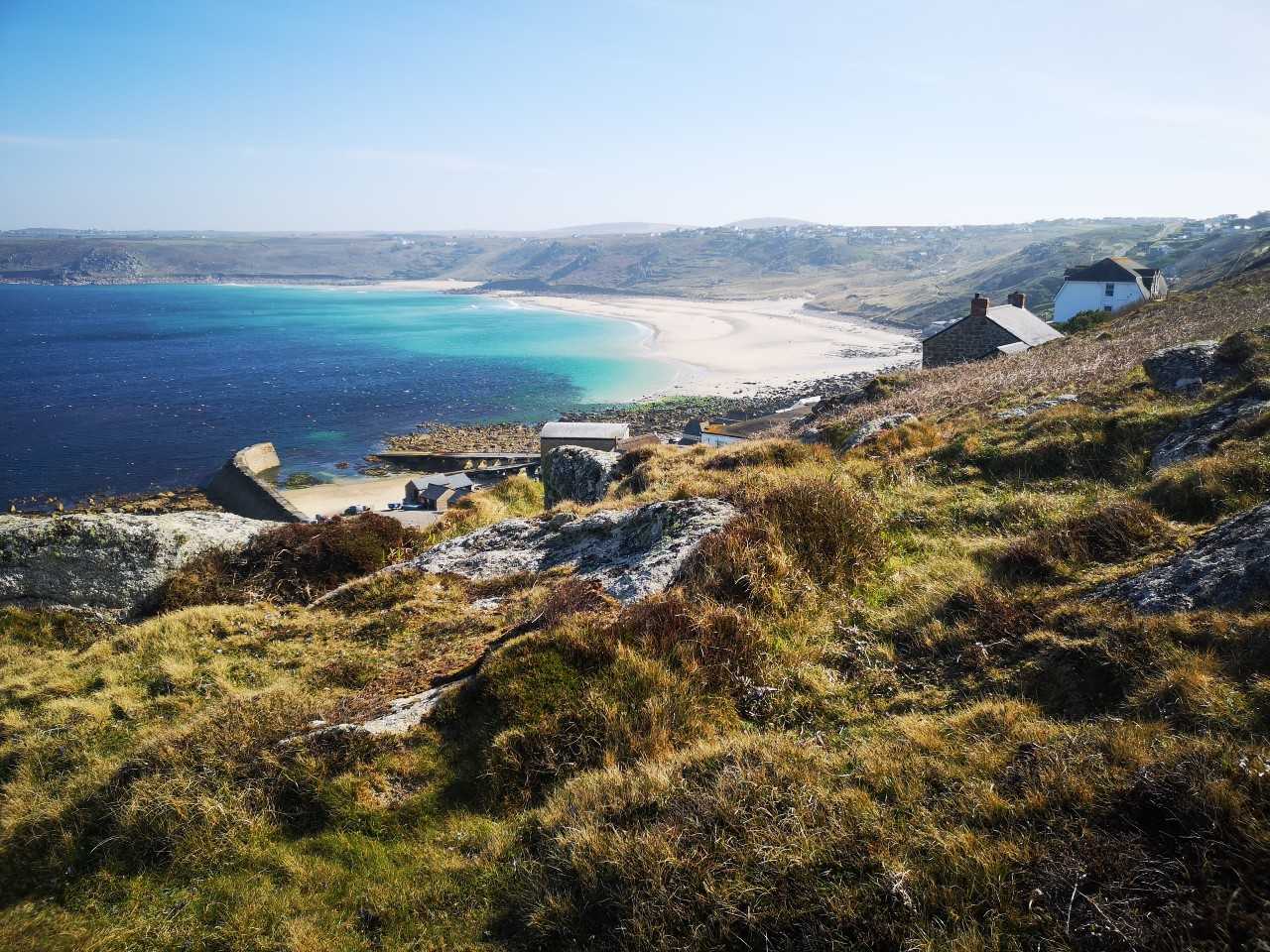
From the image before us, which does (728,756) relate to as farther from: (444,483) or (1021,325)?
(1021,325)

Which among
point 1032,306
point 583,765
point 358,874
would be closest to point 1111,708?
point 583,765

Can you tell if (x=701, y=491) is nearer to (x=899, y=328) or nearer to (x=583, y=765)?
(x=583, y=765)

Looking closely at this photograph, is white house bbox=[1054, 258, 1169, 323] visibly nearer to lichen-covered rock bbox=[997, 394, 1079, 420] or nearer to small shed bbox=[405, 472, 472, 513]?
lichen-covered rock bbox=[997, 394, 1079, 420]

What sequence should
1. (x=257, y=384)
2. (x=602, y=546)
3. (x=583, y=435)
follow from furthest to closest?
(x=257, y=384)
(x=583, y=435)
(x=602, y=546)

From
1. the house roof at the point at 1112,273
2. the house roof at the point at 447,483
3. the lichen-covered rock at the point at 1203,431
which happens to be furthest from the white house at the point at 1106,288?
the lichen-covered rock at the point at 1203,431

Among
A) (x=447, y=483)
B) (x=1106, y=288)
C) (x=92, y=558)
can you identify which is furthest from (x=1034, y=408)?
(x=1106, y=288)

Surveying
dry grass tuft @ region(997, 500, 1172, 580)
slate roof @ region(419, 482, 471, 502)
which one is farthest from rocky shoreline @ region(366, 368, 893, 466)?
dry grass tuft @ region(997, 500, 1172, 580)
